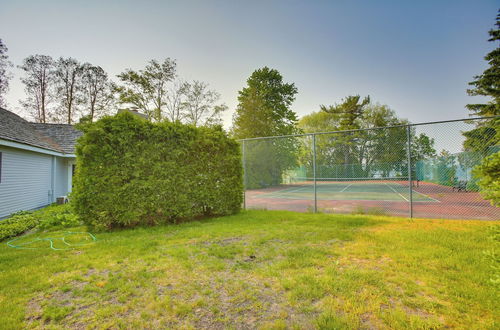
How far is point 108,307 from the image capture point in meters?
2.10

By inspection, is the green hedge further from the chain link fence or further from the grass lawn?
the chain link fence

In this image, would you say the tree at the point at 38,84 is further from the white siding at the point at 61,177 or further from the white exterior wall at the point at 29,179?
the white exterior wall at the point at 29,179

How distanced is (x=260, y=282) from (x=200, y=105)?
86.4 feet

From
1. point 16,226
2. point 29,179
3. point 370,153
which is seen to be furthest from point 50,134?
point 370,153

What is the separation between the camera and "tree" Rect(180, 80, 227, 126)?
85.2ft

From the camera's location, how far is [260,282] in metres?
2.60

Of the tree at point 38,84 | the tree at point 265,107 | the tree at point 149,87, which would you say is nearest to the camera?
the tree at point 38,84

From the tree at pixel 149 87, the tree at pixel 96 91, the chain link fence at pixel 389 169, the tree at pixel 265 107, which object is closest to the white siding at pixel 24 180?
the chain link fence at pixel 389 169

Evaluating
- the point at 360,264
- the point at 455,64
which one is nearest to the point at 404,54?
the point at 455,64

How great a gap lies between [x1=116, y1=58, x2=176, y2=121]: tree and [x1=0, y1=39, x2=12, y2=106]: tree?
336 inches

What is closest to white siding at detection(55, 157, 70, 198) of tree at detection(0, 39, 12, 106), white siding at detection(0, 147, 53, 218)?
white siding at detection(0, 147, 53, 218)

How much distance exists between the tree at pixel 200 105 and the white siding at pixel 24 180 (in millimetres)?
16404

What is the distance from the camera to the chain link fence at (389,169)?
6078 millimetres

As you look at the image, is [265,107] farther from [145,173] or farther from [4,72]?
[4,72]
